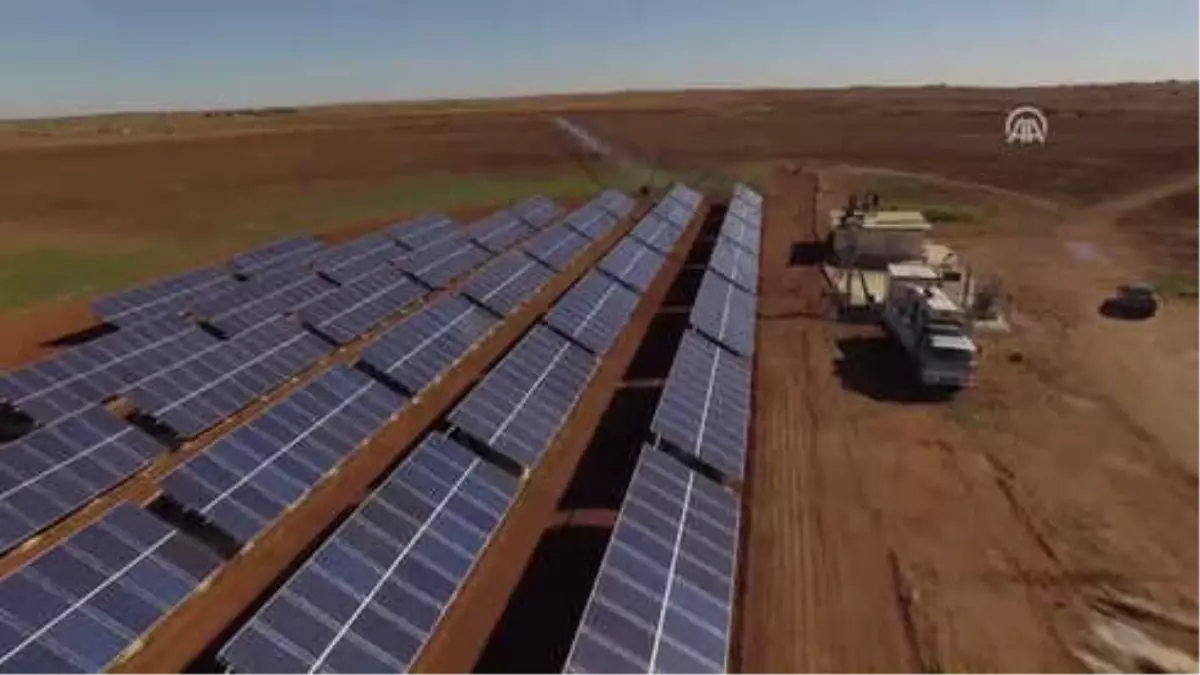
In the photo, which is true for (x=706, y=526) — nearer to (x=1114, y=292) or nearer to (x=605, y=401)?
(x=605, y=401)

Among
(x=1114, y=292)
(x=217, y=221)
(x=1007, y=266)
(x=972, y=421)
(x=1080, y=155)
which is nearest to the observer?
(x=972, y=421)

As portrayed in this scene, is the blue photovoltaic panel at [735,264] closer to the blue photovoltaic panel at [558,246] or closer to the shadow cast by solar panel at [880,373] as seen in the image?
the shadow cast by solar panel at [880,373]

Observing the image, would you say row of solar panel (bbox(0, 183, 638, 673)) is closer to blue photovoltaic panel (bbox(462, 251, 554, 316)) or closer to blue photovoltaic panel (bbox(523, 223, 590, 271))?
blue photovoltaic panel (bbox(462, 251, 554, 316))

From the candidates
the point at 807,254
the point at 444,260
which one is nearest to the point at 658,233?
the point at 807,254

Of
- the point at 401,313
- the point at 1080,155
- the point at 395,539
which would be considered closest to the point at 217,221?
the point at 401,313

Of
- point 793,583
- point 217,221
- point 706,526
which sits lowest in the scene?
point 793,583

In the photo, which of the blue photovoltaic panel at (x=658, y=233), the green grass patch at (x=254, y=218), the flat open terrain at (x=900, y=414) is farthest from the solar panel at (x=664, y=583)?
the green grass patch at (x=254, y=218)

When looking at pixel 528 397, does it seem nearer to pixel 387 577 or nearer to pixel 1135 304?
pixel 387 577

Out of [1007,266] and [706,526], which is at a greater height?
[1007,266]
